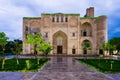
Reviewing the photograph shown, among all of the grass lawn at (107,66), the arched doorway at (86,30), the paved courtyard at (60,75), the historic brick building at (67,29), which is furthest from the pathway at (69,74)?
the arched doorway at (86,30)

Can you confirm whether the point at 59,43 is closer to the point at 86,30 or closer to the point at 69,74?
the point at 86,30

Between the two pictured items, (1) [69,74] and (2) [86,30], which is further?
(2) [86,30]

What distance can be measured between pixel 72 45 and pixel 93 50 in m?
5.75

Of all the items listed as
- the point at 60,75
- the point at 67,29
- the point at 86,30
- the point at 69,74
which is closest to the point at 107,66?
the point at 69,74

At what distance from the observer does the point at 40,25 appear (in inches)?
2448

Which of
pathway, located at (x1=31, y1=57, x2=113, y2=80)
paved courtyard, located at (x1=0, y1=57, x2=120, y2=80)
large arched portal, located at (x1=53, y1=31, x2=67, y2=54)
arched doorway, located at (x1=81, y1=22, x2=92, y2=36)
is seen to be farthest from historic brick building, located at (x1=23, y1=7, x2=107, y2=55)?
paved courtyard, located at (x1=0, y1=57, x2=120, y2=80)

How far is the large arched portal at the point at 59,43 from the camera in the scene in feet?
211

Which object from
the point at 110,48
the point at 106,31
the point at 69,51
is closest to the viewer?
the point at 110,48

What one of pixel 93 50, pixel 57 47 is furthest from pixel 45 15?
pixel 93 50

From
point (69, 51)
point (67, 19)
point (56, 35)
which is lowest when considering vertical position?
point (69, 51)

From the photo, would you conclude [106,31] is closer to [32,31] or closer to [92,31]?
[92,31]

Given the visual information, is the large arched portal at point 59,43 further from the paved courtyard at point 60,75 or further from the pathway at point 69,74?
the paved courtyard at point 60,75

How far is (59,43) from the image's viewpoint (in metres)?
64.7

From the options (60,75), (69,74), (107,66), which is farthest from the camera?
(107,66)
